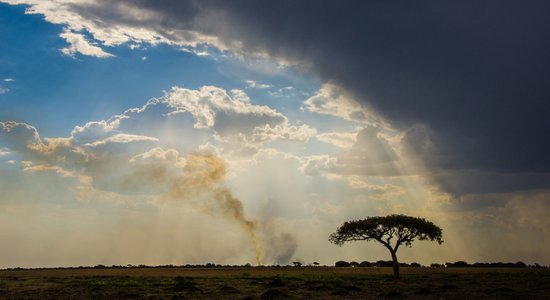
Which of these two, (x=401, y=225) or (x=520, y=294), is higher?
(x=401, y=225)

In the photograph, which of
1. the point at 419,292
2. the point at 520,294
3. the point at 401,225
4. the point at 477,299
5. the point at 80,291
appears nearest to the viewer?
the point at 477,299

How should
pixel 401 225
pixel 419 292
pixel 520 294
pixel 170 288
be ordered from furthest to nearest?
pixel 401 225, pixel 170 288, pixel 419 292, pixel 520 294

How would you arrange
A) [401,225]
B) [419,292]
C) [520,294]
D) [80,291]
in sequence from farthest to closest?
[401,225] → [80,291] → [419,292] → [520,294]

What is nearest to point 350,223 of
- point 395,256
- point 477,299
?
point 395,256

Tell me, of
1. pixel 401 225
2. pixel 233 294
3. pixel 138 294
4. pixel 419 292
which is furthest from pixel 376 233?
pixel 138 294

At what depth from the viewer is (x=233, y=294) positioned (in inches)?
1925

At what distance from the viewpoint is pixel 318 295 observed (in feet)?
155

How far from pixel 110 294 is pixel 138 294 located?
3.19m

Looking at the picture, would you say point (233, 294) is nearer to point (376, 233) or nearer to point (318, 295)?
point (318, 295)

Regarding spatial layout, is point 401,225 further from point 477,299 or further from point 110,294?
point 110,294

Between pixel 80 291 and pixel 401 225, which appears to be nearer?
pixel 80 291

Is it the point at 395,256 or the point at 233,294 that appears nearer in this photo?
the point at 233,294

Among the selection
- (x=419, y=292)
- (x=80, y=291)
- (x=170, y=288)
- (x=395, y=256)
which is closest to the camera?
(x=419, y=292)

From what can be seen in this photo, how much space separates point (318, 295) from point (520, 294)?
19817 mm
